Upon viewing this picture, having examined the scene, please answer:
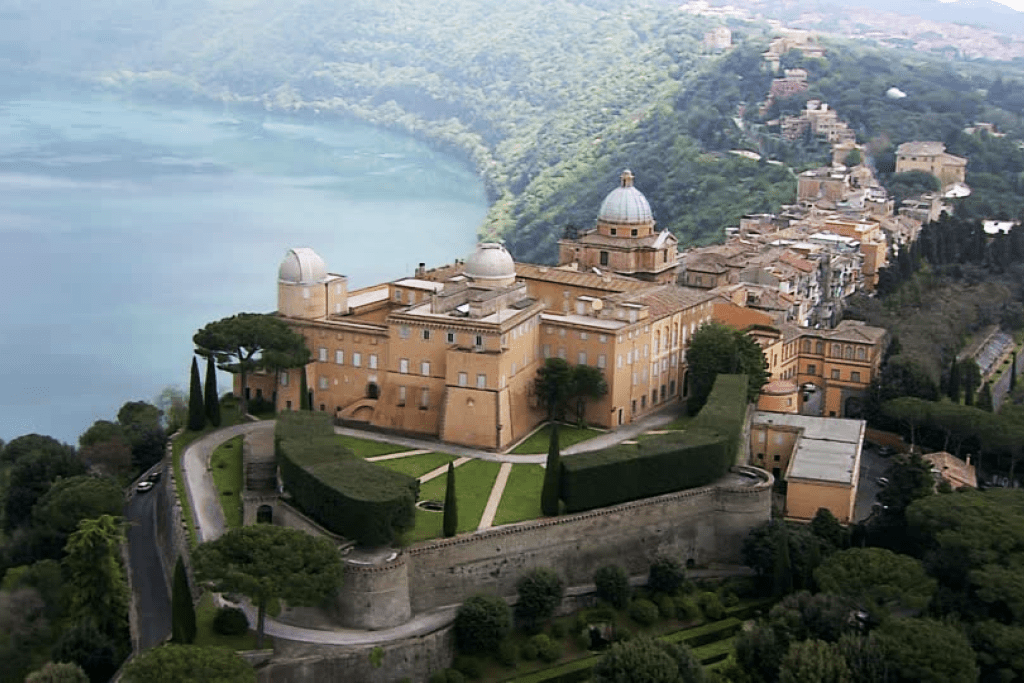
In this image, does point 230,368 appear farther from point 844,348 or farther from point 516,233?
point 516,233

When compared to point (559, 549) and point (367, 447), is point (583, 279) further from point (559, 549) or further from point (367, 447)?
point (559, 549)

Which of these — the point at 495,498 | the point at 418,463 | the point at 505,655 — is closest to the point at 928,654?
the point at 505,655

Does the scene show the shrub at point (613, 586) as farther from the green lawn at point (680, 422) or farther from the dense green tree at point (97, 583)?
the dense green tree at point (97, 583)

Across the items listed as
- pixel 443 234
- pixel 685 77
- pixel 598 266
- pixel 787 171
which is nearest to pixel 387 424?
pixel 598 266

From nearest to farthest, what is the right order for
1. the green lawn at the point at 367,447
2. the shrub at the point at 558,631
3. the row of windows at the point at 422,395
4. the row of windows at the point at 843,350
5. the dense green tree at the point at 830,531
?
the shrub at the point at 558,631 < the dense green tree at the point at 830,531 < the green lawn at the point at 367,447 < the row of windows at the point at 422,395 < the row of windows at the point at 843,350

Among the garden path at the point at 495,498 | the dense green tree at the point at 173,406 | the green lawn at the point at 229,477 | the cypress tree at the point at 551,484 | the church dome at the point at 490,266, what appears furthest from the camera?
the dense green tree at the point at 173,406

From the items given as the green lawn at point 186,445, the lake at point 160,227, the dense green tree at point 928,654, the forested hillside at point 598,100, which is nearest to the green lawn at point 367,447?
the green lawn at point 186,445
